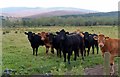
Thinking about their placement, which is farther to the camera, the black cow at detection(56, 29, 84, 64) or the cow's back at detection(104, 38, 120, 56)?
the black cow at detection(56, 29, 84, 64)

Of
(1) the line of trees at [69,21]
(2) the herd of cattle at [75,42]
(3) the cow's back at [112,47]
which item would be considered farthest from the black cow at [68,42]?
(1) the line of trees at [69,21]

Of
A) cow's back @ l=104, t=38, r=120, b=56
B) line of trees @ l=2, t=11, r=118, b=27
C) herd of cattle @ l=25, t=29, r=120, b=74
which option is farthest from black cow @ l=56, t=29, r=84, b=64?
line of trees @ l=2, t=11, r=118, b=27

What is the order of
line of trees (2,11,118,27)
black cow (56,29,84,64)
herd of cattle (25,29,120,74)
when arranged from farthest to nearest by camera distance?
1. line of trees (2,11,118,27)
2. black cow (56,29,84,64)
3. herd of cattle (25,29,120,74)

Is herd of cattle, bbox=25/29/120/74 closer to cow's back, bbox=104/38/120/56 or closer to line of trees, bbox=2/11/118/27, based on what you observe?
cow's back, bbox=104/38/120/56

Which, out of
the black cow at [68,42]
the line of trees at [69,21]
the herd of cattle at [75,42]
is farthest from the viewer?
the line of trees at [69,21]

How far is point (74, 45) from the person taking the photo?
15.9 meters

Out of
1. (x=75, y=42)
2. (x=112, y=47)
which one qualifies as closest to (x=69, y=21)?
(x=75, y=42)

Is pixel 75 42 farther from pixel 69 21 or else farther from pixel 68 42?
pixel 69 21

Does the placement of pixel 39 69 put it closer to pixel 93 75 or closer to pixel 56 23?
pixel 93 75

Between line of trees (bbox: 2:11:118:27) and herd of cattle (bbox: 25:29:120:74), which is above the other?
herd of cattle (bbox: 25:29:120:74)

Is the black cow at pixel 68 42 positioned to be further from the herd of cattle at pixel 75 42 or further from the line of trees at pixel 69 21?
the line of trees at pixel 69 21

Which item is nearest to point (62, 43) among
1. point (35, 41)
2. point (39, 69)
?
→ point (39, 69)

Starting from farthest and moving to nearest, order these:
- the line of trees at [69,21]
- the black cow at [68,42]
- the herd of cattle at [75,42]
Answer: the line of trees at [69,21]
the black cow at [68,42]
the herd of cattle at [75,42]

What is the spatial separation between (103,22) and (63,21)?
9971 mm
